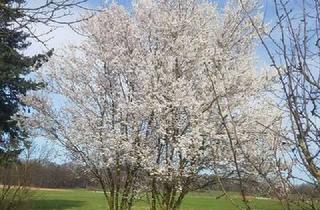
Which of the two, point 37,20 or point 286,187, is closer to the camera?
point 286,187

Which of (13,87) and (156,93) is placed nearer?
(156,93)

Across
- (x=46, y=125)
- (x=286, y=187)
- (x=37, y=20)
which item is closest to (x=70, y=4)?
(x=37, y=20)

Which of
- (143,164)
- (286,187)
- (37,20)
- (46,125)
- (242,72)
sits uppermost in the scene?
(242,72)

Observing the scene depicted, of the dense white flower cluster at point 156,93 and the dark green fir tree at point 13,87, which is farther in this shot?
the dark green fir tree at point 13,87

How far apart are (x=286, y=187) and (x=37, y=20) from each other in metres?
2.20

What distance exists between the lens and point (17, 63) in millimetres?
21953

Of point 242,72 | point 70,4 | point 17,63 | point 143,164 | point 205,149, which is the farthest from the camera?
point 17,63

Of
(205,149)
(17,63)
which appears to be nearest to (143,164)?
(205,149)

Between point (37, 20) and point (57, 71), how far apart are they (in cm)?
1568

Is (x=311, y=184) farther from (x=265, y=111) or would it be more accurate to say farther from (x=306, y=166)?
(x=265, y=111)

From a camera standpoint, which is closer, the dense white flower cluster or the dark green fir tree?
the dense white flower cluster

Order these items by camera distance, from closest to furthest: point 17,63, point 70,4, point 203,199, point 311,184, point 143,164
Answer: point 311,184
point 70,4
point 143,164
point 17,63
point 203,199

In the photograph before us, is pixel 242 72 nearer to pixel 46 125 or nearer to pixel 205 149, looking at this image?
pixel 205 149

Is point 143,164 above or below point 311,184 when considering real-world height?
above
